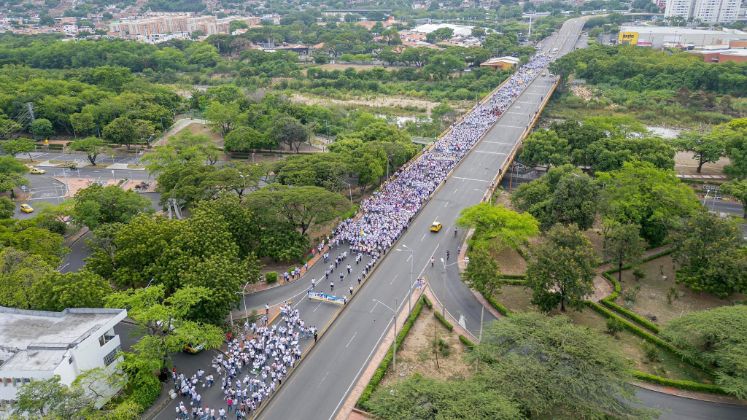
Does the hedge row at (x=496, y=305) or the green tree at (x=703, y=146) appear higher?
the green tree at (x=703, y=146)

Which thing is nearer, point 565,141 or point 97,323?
point 97,323

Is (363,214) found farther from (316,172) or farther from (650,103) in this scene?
(650,103)

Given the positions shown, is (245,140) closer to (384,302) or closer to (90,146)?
(90,146)

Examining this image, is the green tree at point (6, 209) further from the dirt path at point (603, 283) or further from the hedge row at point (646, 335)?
the dirt path at point (603, 283)

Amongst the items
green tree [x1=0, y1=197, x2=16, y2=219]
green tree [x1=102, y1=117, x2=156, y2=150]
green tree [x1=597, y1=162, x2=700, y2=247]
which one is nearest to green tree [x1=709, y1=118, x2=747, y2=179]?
green tree [x1=597, y1=162, x2=700, y2=247]

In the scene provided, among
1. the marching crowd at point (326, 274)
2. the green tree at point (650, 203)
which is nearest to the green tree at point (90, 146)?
the marching crowd at point (326, 274)

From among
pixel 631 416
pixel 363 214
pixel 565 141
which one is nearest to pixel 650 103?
pixel 565 141
